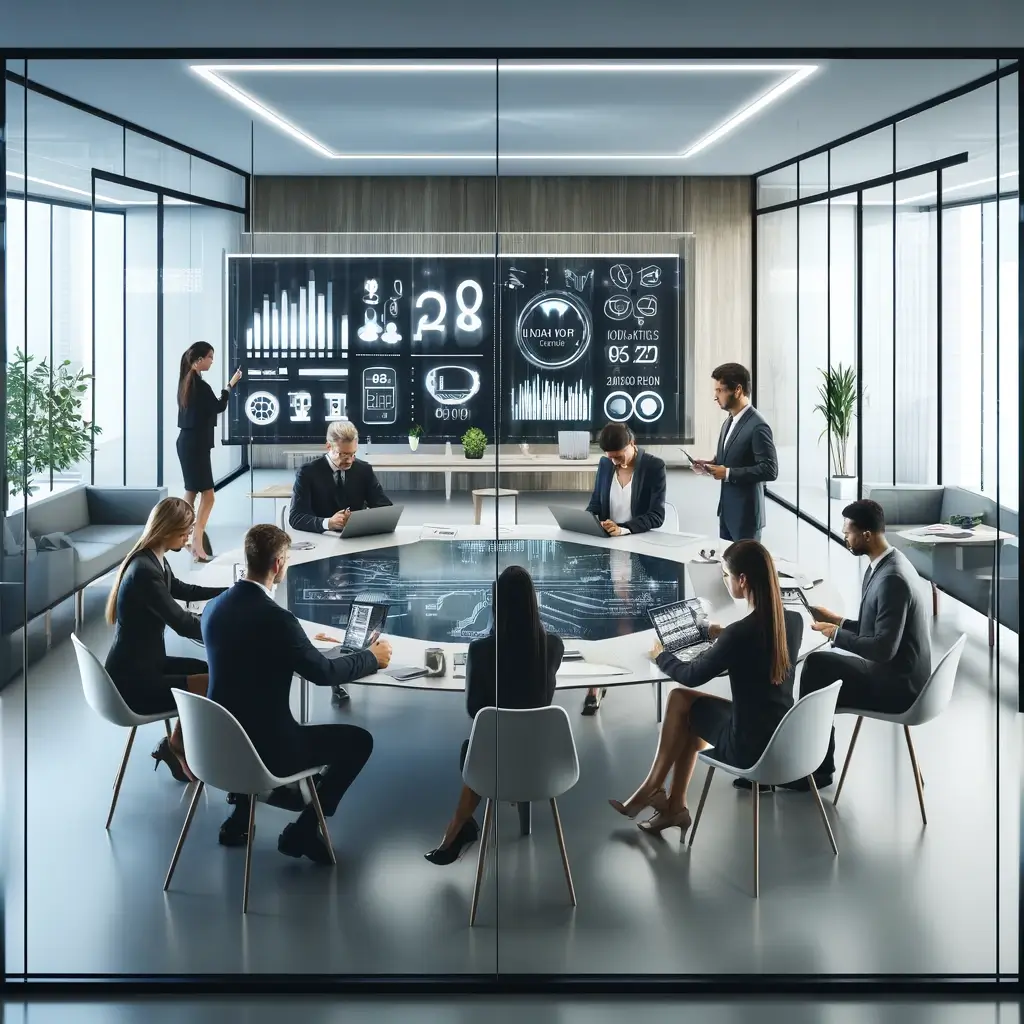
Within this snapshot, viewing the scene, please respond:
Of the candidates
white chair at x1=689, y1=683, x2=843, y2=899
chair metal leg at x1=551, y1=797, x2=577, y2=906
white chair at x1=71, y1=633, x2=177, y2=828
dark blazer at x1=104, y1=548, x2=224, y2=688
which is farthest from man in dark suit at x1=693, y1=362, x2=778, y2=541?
white chair at x1=71, y1=633, x2=177, y2=828

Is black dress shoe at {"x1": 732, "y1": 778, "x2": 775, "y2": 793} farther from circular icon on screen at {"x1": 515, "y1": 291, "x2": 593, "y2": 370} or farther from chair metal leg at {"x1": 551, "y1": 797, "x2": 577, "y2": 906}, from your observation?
circular icon on screen at {"x1": 515, "y1": 291, "x2": 593, "y2": 370}

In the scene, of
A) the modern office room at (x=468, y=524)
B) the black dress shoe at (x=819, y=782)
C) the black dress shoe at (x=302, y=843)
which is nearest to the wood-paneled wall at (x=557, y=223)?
the modern office room at (x=468, y=524)

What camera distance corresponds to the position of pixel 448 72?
3.41 metres

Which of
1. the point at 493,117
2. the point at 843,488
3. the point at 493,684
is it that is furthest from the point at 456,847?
the point at 493,117

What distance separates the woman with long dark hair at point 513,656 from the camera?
325cm

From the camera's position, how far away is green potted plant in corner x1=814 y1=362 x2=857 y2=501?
12.8ft

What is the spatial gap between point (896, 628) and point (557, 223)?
1.74 m

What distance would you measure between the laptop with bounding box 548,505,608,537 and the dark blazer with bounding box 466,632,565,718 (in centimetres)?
49

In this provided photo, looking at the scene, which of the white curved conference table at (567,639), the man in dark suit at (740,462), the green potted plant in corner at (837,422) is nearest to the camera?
the white curved conference table at (567,639)

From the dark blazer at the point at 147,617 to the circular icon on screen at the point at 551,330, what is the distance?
1.30m

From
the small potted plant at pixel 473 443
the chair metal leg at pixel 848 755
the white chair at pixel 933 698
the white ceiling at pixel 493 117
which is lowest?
the chair metal leg at pixel 848 755

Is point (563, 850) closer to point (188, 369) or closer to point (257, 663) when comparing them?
point (257, 663)

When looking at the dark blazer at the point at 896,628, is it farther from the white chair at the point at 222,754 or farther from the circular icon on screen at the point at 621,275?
the white chair at the point at 222,754

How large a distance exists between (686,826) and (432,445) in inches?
62.4
